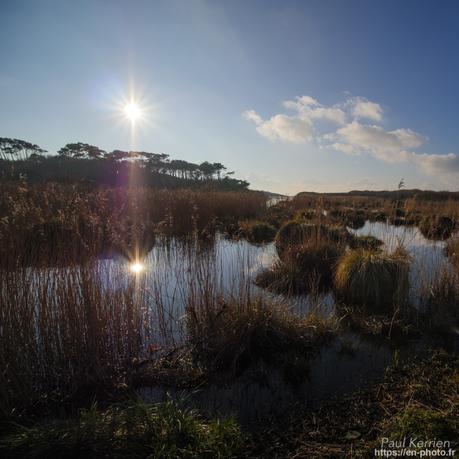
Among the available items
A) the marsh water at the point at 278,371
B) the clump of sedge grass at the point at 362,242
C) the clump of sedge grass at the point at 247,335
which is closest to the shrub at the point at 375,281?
the marsh water at the point at 278,371

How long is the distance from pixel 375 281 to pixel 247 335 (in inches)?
111

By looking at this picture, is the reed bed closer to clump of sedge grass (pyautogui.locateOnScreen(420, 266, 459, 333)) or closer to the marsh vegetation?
the marsh vegetation

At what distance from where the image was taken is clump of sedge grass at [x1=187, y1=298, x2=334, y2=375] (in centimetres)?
327

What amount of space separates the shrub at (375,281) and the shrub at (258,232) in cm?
585

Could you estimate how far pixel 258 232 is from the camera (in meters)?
Answer: 11.6

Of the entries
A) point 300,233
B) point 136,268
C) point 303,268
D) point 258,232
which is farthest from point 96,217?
point 258,232

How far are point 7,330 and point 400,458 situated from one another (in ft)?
10.1

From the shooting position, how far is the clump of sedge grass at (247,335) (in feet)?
10.7

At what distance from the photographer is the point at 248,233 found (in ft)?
37.4

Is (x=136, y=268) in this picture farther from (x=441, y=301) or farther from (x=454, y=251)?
(x=454, y=251)

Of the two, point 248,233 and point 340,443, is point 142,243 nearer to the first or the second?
point 248,233

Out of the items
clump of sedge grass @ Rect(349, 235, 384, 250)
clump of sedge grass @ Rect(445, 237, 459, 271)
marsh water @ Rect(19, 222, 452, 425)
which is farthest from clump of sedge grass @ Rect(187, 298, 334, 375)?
clump of sedge grass @ Rect(349, 235, 384, 250)

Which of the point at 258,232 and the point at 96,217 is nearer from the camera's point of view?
the point at 96,217

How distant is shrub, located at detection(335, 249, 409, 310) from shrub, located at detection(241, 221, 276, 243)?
230 inches
